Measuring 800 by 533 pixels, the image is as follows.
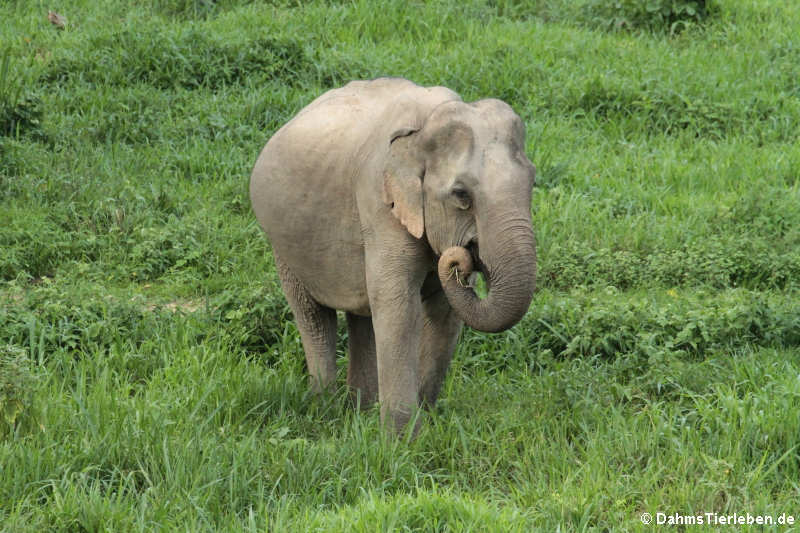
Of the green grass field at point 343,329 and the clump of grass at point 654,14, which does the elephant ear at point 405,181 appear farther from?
the clump of grass at point 654,14

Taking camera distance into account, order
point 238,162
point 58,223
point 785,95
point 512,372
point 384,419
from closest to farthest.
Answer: point 384,419, point 512,372, point 58,223, point 238,162, point 785,95

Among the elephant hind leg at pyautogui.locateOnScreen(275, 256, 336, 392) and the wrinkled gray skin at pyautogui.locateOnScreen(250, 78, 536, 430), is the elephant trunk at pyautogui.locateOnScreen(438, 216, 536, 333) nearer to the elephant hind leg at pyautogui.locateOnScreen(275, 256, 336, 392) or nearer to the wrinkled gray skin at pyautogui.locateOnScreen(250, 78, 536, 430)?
the wrinkled gray skin at pyautogui.locateOnScreen(250, 78, 536, 430)

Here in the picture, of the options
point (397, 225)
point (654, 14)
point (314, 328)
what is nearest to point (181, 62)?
point (654, 14)

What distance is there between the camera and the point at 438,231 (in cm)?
478

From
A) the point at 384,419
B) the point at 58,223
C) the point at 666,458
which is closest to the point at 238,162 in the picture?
the point at 58,223

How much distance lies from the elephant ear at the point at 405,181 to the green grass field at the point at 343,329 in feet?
2.97

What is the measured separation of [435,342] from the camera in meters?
5.45

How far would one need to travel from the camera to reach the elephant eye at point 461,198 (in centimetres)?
466

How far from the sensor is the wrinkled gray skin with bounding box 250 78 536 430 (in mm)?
4598

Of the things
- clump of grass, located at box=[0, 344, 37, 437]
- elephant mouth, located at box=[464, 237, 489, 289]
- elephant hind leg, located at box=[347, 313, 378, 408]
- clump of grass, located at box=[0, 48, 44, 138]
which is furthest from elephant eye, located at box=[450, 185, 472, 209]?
clump of grass, located at box=[0, 48, 44, 138]

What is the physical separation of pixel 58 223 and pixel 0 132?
1.58 metres

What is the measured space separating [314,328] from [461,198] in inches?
57.7

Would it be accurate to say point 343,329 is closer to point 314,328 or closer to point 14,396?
point 314,328

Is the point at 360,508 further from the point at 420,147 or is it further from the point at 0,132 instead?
the point at 0,132
